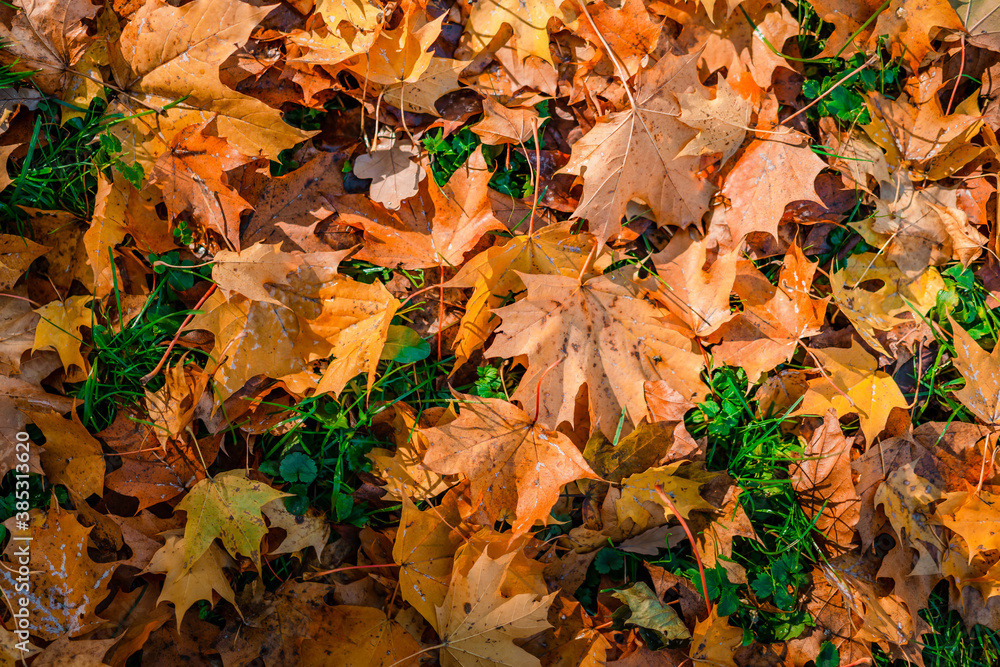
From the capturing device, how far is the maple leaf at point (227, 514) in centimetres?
162

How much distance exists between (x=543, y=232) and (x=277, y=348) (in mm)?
904

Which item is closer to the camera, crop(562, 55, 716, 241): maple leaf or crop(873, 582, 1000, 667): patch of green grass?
crop(562, 55, 716, 241): maple leaf

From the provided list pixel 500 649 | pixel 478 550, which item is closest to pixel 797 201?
pixel 478 550

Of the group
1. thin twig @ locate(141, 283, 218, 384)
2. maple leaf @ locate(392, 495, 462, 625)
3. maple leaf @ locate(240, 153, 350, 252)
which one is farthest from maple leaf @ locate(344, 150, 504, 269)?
maple leaf @ locate(392, 495, 462, 625)

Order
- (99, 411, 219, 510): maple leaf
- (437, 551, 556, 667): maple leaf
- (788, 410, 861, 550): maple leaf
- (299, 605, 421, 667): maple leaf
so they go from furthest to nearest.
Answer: (788, 410, 861, 550): maple leaf
(99, 411, 219, 510): maple leaf
(299, 605, 421, 667): maple leaf
(437, 551, 556, 667): maple leaf

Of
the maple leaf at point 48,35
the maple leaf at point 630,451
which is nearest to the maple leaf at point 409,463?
the maple leaf at point 630,451

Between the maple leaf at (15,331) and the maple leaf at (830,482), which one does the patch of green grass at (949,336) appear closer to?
the maple leaf at (830,482)

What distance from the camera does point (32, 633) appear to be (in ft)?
5.19

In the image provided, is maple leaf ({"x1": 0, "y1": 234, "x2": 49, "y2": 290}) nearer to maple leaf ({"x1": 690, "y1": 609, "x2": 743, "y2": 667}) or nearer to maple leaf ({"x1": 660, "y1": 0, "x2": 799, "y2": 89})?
maple leaf ({"x1": 660, "y1": 0, "x2": 799, "y2": 89})

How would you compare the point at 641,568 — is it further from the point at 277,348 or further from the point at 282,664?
the point at 277,348

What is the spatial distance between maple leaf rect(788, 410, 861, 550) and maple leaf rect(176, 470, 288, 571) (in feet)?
5.68

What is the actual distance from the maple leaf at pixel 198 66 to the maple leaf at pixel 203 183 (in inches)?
2.2

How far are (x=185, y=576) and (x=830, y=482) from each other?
210 centimetres

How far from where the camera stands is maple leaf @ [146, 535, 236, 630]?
158cm
